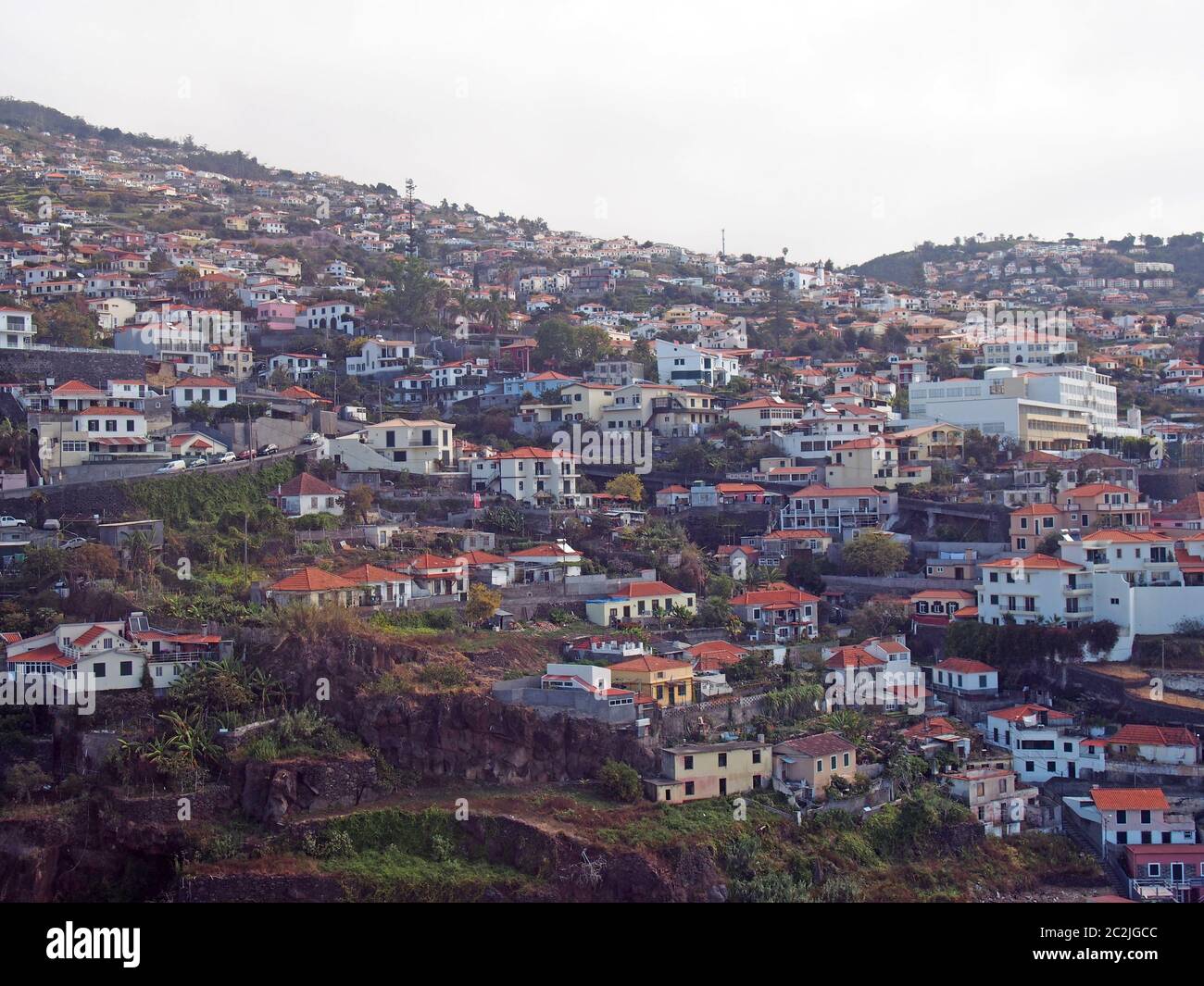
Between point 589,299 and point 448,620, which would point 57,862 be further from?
point 589,299

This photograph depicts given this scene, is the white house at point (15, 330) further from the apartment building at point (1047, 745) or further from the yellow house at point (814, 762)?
the apartment building at point (1047, 745)

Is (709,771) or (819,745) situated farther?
(819,745)

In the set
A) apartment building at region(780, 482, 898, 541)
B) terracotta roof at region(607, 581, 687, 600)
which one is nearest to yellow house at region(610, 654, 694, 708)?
terracotta roof at region(607, 581, 687, 600)

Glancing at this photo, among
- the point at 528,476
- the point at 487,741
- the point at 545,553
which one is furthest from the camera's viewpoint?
the point at 528,476

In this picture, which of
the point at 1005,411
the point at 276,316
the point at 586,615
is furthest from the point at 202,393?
the point at 1005,411

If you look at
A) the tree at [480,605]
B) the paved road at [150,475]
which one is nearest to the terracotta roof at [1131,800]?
the tree at [480,605]

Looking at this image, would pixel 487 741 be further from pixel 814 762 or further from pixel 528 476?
pixel 528 476
